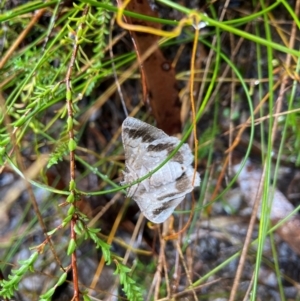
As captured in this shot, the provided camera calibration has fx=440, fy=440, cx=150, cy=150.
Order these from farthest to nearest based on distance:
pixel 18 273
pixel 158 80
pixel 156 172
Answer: pixel 158 80 → pixel 156 172 → pixel 18 273

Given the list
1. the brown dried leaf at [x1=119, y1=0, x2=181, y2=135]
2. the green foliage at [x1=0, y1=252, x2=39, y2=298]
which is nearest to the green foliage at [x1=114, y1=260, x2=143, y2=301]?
the green foliage at [x1=0, y1=252, x2=39, y2=298]

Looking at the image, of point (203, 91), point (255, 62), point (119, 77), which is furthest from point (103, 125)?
point (255, 62)

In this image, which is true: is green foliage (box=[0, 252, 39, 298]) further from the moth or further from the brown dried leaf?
the brown dried leaf

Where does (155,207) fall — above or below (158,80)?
below

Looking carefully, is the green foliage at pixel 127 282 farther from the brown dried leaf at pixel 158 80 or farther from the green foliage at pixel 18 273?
the brown dried leaf at pixel 158 80

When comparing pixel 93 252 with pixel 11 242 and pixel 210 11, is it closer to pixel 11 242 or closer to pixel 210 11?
pixel 11 242

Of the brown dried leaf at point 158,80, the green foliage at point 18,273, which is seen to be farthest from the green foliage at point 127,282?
the brown dried leaf at point 158,80

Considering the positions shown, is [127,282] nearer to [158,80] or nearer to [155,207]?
[155,207]

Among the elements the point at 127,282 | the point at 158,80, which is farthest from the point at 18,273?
the point at 158,80
